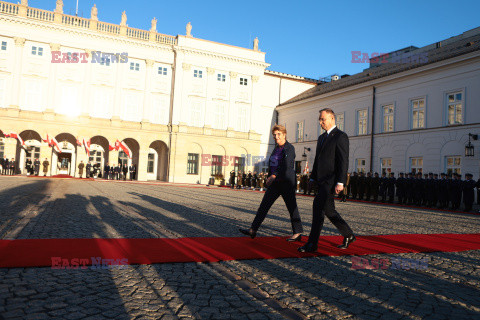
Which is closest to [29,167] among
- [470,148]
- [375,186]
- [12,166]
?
[12,166]

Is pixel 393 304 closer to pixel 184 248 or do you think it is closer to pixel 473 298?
pixel 473 298

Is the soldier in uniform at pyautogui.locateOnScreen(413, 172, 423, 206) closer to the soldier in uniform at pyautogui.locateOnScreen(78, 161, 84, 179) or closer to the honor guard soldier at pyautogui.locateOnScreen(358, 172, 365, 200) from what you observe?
the honor guard soldier at pyautogui.locateOnScreen(358, 172, 365, 200)

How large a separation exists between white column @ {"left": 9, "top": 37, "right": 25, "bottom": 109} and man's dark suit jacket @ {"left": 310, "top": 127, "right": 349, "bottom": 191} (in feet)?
120

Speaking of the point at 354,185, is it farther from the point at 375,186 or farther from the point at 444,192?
the point at 444,192

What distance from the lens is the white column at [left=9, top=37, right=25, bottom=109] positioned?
3456 centimetres

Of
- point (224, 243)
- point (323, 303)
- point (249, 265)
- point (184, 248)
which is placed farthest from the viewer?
point (224, 243)

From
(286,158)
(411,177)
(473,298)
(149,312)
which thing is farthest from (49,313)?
(411,177)

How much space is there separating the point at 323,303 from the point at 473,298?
4.91 feet

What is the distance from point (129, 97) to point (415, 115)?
26951 millimetres

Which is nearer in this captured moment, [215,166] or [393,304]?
[393,304]

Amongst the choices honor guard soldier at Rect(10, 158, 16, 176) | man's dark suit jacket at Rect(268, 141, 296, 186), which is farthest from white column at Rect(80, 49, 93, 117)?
man's dark suit jacket at Rect(268, 141, 296, 186)

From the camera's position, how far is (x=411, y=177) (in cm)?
2006

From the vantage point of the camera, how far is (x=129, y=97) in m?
38.8

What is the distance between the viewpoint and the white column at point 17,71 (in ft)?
113
